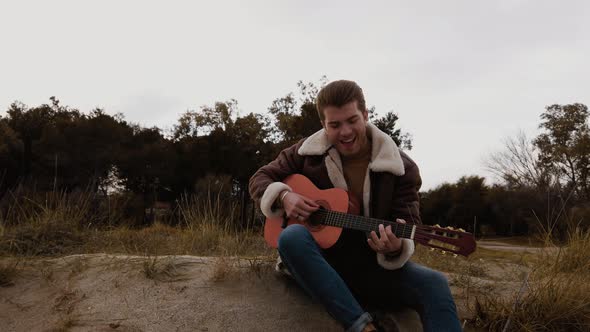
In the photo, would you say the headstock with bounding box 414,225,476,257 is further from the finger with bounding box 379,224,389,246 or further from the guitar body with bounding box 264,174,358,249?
the guitar body with bounding box 264,174,358,249

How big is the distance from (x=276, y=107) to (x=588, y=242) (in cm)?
2156

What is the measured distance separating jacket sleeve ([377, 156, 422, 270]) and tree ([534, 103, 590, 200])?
21.8 meters

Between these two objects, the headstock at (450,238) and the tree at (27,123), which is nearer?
the headstock at (450,238)

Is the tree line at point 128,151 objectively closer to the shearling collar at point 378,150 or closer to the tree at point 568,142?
the tree at point 568,142

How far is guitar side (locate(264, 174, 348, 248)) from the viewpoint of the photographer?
2.48m

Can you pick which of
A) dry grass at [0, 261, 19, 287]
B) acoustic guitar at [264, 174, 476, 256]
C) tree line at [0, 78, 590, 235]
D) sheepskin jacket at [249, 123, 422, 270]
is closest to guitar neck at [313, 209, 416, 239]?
acoustic guitar at [264, 174, 476, 256]

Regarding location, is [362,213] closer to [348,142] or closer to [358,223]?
[358,223]

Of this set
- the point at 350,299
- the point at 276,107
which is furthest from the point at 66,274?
the point at 276,107

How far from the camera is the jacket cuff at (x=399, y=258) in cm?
231

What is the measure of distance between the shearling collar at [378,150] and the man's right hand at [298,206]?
32cm

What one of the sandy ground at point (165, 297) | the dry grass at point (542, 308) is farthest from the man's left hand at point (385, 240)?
the dry grass at point (542, 308)

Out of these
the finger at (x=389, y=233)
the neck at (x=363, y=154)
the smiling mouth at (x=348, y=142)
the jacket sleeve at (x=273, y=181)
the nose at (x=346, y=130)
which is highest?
the nose at (x=346, y=130)

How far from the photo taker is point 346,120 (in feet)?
8.44

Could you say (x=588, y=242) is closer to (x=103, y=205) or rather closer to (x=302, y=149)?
(x=302, y=149)
